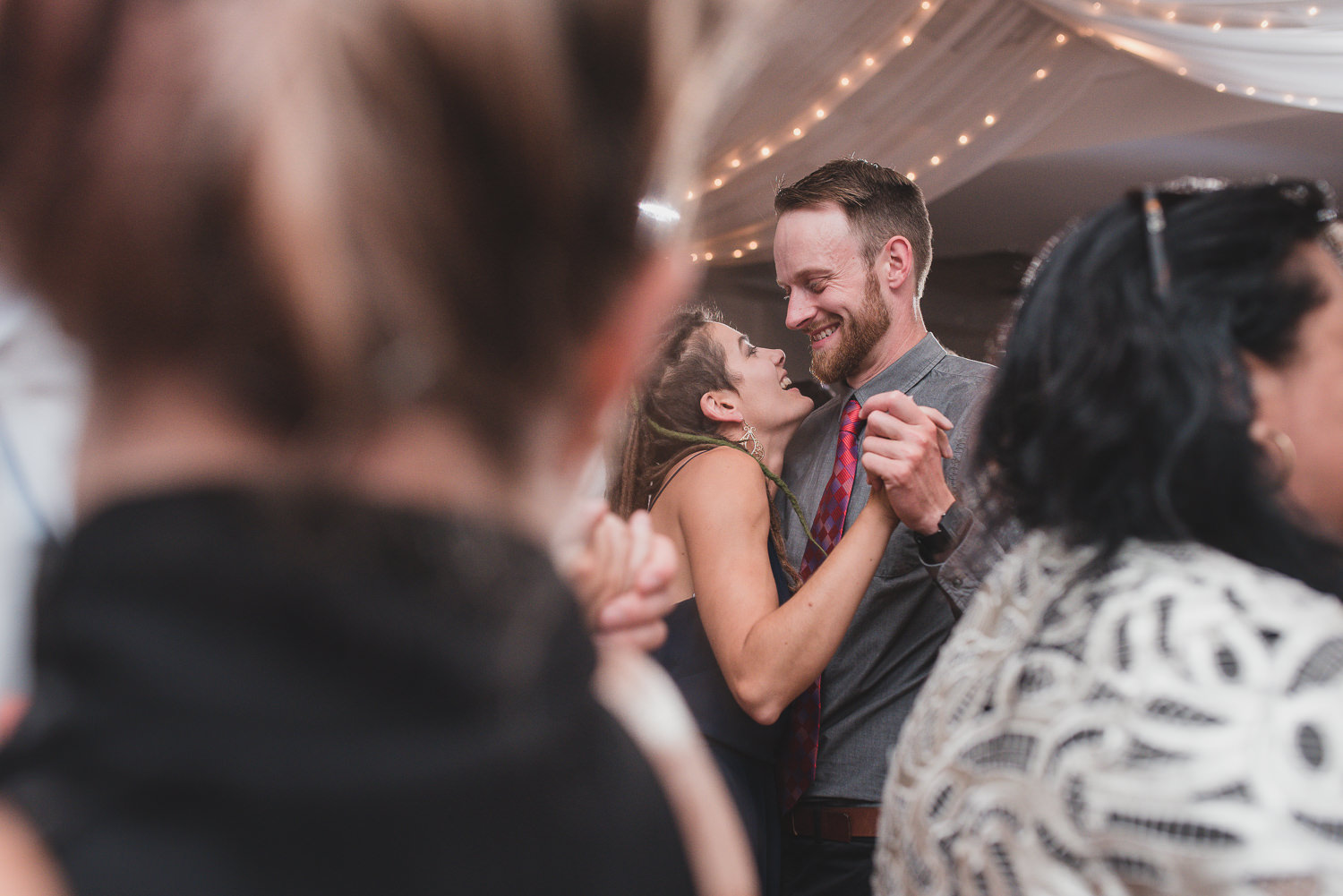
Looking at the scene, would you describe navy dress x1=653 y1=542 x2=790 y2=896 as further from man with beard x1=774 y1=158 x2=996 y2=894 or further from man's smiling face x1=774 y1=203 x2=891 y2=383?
man's smiling face x1=774 y1=203 x2=891 y2=383

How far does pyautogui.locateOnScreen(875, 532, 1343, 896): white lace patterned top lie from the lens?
0.63 meters

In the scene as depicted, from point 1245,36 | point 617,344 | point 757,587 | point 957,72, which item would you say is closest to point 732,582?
point 757,587

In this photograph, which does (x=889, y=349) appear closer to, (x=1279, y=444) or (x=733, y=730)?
(x=733, y=730)

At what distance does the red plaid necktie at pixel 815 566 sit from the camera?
164cm

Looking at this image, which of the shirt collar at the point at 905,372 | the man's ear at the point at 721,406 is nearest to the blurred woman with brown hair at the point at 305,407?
the man's ear at the point at 721,406

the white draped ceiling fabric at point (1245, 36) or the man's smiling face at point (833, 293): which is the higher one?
the white draped ceiling fabric at point (1245, 36)

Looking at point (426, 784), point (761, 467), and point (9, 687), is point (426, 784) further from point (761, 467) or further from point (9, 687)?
point (761, 467)

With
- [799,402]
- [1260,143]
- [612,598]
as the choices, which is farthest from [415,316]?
[1260,143]

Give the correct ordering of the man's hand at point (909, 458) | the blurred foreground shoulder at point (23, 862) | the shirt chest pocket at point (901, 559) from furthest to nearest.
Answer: the shirt chest pocket at point (901, 559) → the man's hand at point (909, 458) → the blurred foreground shoulder at point (23, 862)

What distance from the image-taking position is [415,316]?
0.32m

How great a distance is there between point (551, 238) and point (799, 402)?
180cm

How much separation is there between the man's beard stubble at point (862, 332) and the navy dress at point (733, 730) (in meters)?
0.54

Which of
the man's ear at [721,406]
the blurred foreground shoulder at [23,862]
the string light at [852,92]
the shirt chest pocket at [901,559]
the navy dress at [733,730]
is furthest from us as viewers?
the string light at [852,92]

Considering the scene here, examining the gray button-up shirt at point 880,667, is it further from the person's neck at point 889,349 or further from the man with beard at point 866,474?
the person's neck at point 889,349
